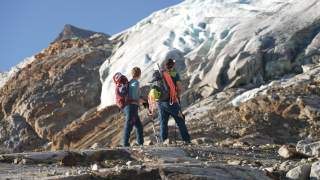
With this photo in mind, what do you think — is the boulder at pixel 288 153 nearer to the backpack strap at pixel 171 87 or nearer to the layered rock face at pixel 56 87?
the backpack strap at pixel 171 87

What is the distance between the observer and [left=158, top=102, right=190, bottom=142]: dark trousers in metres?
14.7

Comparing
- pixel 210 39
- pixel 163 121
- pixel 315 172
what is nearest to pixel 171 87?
pixel 163 121

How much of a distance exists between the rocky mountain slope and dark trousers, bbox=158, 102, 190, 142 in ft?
1.21

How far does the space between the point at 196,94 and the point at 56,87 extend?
1182cm

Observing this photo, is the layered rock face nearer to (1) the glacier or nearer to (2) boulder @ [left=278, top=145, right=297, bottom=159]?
(1) the glacier

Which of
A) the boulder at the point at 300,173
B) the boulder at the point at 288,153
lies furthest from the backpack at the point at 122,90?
the boulder at the point at 300,173

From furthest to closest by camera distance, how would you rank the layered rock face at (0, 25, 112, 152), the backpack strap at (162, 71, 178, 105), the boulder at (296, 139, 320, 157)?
1. the layered rock face at (0, 25, 112, 152)
2. the backpack strap at (162, 71, 178, 105)
3. the boulder at (296, 139, 320, 157)

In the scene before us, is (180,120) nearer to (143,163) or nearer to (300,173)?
(143,163)

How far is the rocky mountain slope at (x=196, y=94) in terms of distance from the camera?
1100cm

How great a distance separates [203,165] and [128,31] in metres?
31.8

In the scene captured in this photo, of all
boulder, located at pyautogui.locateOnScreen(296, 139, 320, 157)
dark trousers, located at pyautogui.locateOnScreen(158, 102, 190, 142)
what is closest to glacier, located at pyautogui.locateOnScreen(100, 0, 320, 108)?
dark trousers, located at pyautogui.locateOnScreen(158, 102, 190, 142)

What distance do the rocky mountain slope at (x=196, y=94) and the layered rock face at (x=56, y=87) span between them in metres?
0.07

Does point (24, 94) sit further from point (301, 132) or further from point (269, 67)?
point (301, 132)

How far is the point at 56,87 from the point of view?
124 feet
